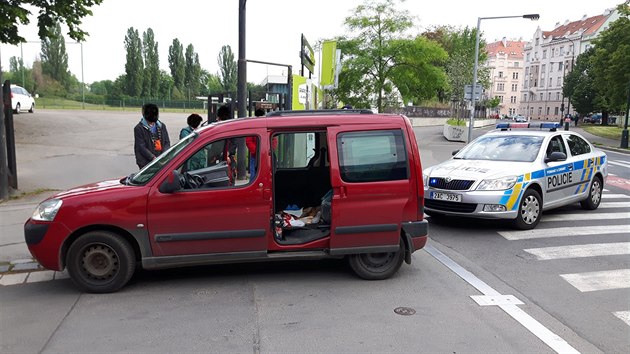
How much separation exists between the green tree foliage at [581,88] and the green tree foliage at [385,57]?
47.2m

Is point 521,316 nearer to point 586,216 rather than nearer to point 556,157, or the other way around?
point 556,157

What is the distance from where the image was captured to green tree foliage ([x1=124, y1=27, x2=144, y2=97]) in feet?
235

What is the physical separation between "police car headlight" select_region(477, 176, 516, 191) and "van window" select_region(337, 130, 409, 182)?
2777mm

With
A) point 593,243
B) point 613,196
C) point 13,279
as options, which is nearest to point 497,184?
point 593,243

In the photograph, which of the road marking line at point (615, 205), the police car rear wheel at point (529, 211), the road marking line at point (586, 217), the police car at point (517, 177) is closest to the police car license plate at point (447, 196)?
the police car at point (517, 177)

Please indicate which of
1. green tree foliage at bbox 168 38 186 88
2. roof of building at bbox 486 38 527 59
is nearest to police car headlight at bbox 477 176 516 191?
green tree foliage at bbox 168 38 186 88

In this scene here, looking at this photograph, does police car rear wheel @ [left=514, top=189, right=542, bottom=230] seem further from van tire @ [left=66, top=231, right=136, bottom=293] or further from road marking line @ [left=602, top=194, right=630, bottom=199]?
van tire @ [left=66, top=231, right=136, bottom=293]

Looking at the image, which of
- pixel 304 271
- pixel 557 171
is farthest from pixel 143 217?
pixel 557 171

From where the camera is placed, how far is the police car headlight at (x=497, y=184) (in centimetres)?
761

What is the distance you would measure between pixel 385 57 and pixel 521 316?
2818 centimetres

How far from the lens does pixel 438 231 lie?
7980 mm

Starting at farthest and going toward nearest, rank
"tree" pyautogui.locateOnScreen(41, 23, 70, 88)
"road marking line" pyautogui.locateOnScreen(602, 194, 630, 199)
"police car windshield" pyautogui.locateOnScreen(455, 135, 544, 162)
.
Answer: "tree" pyautogui.locateOnScreen(41, 23, 70, 88) → "road marking line" pyautogui.locateOnScreen(602, 194, 630, 199) → "police car windshield" pyautogui.locateOnScreen(455, 135, 544, 162)

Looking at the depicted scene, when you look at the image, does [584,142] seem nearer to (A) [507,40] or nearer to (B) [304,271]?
(B) [304,271]

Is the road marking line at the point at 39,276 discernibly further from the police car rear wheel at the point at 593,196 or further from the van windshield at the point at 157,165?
the police car rear wheel at the point at 593,196
